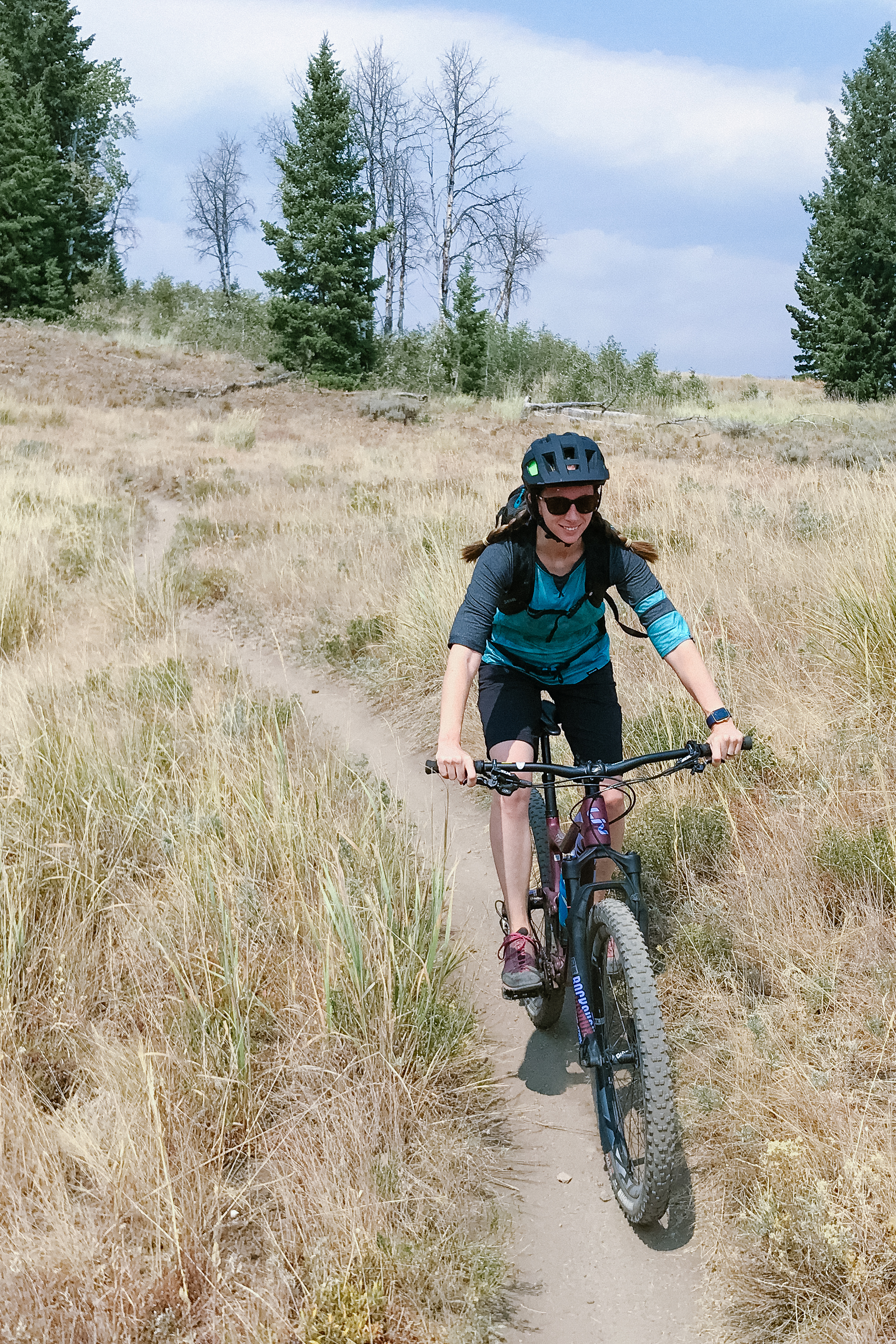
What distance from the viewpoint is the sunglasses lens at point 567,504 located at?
9.71 ft

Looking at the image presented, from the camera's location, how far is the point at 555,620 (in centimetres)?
333

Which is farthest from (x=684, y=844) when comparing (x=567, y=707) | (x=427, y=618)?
(x=427, y=618)

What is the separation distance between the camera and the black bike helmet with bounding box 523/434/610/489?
290 cm

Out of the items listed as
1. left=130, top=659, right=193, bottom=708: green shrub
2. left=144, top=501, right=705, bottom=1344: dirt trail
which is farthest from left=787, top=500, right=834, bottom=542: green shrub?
left=130, top=659, right=193, bottom=708: green shrub

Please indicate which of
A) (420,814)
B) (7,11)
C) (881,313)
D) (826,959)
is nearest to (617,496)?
(420,814)

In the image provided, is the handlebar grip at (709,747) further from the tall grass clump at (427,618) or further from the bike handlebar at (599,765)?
the tall grass clump at (427,618)

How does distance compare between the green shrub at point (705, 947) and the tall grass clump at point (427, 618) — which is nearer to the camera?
the green shrub at point (705, 947)

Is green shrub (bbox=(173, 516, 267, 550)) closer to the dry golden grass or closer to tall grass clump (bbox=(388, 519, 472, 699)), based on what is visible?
tall grass clump (bbox=(388, 519, 472, 699))

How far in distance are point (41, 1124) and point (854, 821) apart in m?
3.27

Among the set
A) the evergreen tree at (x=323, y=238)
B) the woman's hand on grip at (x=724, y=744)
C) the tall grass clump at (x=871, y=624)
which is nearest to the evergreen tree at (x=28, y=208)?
the evergreen tree at (x=323, y=238)

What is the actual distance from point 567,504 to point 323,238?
3081 cm

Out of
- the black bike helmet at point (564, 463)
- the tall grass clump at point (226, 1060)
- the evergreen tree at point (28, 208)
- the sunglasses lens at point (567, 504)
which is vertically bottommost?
the tall grass clump at point (226, 1060)

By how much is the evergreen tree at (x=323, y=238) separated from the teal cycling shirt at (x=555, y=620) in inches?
1163

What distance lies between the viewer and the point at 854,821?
3926mm
